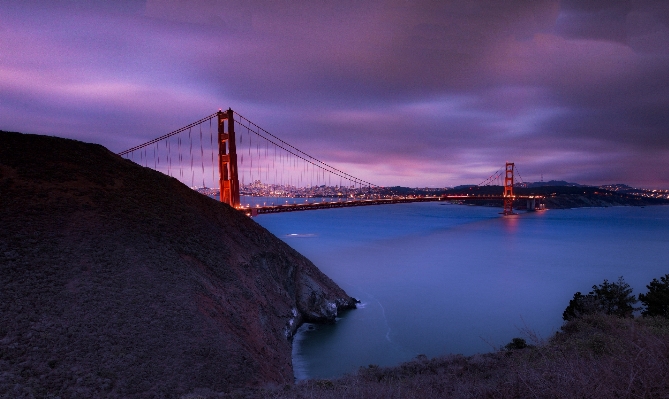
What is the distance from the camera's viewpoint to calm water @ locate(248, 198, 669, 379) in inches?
826

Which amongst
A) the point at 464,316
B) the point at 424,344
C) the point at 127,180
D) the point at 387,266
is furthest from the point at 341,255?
the point at 127,180

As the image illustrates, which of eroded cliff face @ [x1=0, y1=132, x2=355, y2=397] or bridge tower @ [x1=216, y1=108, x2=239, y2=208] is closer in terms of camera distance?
eroded cliff face @ [x1=0, y1=132, x2=355, y2=397]

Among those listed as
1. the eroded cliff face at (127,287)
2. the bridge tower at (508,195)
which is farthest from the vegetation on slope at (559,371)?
the bridge tower at (508,195)

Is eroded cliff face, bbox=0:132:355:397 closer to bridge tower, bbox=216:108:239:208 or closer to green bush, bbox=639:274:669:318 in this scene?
bridge tower, bbox=216:108:239:208

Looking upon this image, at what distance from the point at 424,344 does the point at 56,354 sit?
18476mm

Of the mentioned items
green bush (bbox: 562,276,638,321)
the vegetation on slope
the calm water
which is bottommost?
the calm water

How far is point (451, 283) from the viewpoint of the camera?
3694cm

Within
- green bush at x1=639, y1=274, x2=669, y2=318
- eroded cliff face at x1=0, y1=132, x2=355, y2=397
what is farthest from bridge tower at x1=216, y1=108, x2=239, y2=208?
green bush at x1=639, y1=274, x2=669, y2=318

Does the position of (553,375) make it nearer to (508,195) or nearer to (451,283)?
(451,283)

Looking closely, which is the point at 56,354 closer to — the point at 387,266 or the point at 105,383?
the point at 105,383

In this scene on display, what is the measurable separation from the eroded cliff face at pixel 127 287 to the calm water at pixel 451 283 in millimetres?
3116

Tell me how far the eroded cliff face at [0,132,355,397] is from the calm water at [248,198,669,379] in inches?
123

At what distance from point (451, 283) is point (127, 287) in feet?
104

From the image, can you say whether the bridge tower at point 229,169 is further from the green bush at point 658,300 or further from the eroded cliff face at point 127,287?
the green bush at point 658,300
